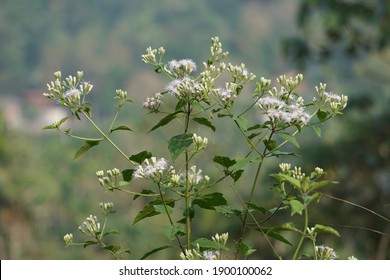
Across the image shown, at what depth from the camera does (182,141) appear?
62.8 inches

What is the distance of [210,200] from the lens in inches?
62.3

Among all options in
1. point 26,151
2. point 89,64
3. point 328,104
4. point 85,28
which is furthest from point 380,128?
point 85,28

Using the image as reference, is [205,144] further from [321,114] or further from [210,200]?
[321,114]

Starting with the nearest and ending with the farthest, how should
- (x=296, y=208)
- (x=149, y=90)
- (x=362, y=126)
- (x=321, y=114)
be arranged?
(x=296, y=208), (x=321, y=114), (x=362, y=126), (x=149, y=90)

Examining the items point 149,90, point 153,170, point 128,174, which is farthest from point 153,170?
point 149,90

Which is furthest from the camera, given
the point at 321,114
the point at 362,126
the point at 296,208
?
the point at 362,126

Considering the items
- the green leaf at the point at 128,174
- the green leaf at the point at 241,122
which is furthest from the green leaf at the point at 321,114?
the green leaf at the point at 128,174

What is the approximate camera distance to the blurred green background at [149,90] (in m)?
13.4

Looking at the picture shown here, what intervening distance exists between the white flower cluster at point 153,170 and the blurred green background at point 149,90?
31 centimetres

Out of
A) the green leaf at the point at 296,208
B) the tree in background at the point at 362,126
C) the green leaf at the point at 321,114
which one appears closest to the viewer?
the green leaf at the point at 296,208

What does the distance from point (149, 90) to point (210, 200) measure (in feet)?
199

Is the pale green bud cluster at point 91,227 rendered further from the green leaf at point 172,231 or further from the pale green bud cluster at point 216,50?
the pale green bud cluster at point 216,50
